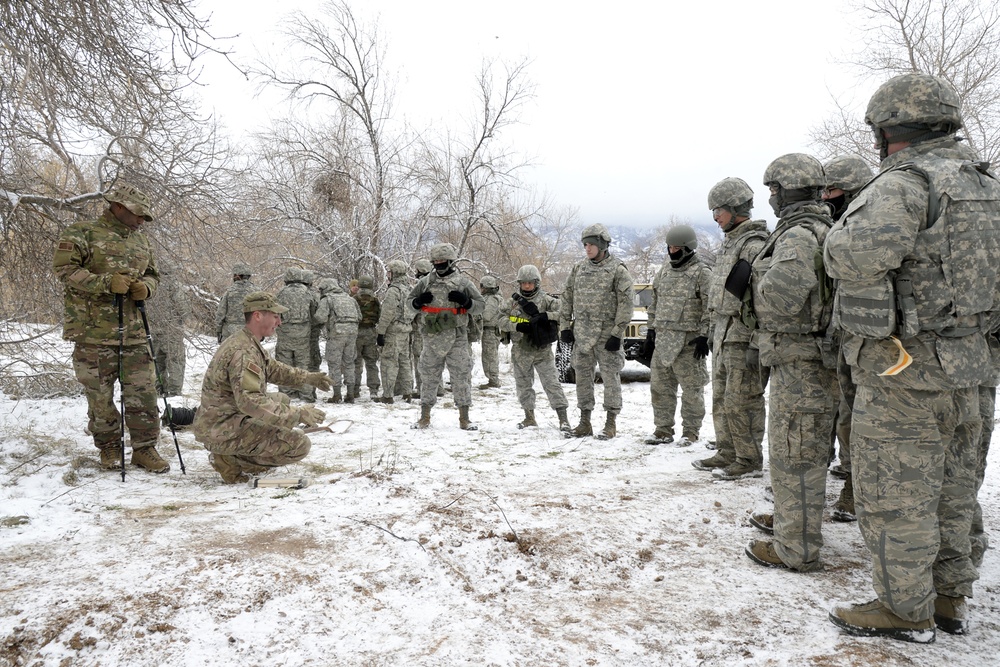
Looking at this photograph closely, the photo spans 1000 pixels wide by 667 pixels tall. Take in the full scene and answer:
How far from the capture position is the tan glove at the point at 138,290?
453cm

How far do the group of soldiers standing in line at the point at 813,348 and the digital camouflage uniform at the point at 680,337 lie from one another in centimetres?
2

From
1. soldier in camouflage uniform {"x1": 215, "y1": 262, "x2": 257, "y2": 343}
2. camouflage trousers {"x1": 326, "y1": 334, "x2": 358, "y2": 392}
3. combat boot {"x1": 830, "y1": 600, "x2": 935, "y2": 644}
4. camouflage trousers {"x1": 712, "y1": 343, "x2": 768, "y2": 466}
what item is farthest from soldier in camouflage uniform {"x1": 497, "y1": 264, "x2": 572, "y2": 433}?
combat boot {"x1": 830, "y1": 600, "x2": 935, "y2": 644}

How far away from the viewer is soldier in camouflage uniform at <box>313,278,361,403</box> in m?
9.02

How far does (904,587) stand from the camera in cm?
236

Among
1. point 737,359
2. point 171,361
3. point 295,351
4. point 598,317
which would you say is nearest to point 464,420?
point 598,317

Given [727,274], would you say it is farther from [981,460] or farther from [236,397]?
[236,397]

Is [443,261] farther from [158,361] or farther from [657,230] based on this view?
[657,230]

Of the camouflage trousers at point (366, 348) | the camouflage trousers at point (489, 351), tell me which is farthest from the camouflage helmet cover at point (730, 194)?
the camouflage trousers at point (489, 351)

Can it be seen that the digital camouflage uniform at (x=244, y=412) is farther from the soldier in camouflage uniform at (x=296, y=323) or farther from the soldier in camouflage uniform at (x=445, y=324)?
the soldier in camouflage uniform at (x=296, y=323)

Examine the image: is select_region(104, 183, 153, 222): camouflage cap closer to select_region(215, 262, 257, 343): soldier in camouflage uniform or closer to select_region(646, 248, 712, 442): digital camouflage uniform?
select_region(215, 262, 257, 343): soldier in camouflage uniform

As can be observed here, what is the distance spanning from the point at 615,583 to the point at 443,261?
4578 millimetres

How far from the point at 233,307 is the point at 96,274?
4346 mm

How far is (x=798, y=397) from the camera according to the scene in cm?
313

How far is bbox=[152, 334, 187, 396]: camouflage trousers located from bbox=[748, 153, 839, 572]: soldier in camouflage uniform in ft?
21.7
